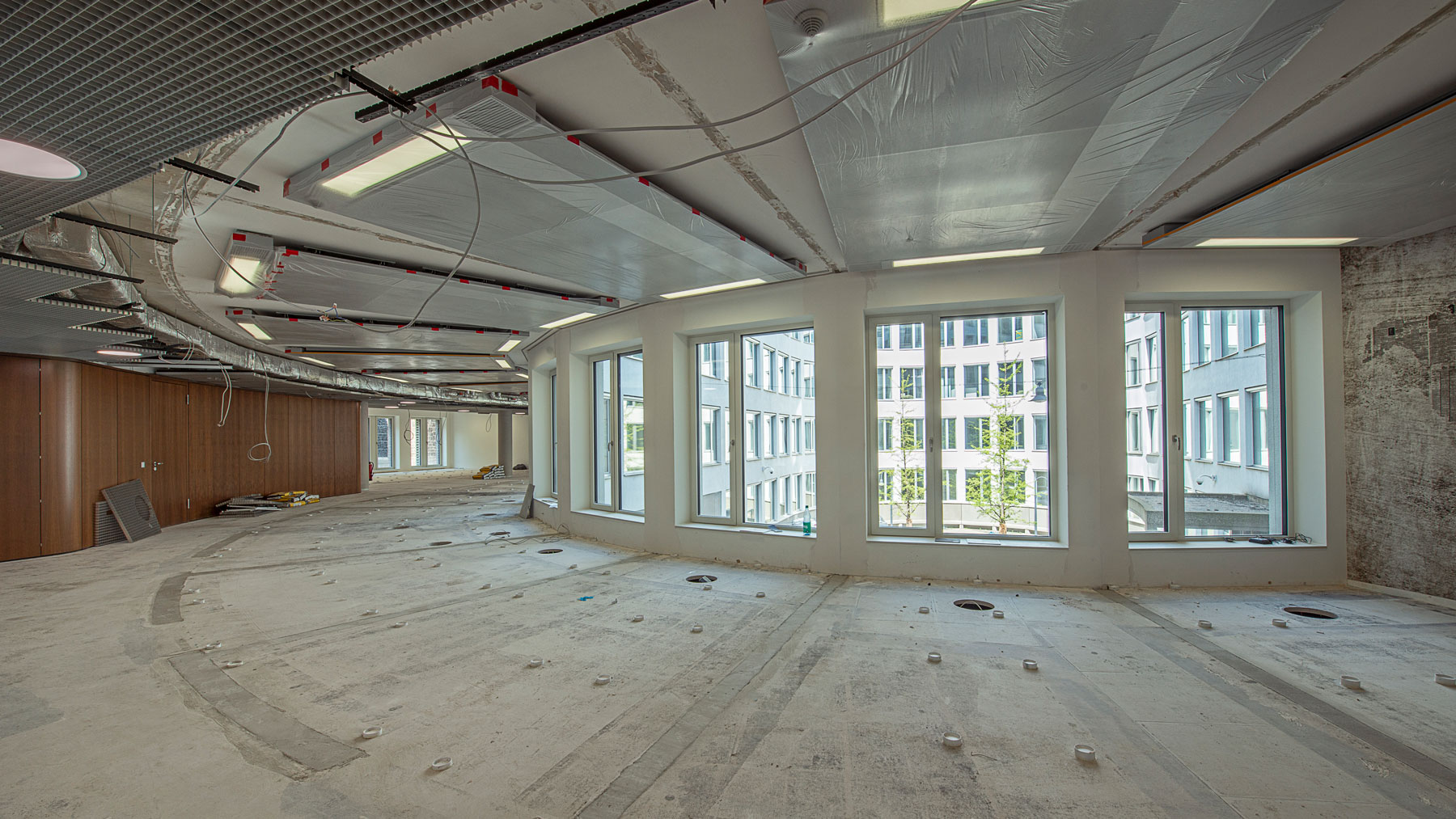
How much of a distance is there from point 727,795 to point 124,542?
387 inches

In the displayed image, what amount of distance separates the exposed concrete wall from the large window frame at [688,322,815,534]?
446 centimetres

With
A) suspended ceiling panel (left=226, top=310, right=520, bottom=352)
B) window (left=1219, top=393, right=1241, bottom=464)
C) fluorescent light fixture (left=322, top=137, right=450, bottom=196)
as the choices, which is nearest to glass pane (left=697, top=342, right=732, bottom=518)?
suspended ceiling panel (left=226, top=310, right=520, bottom=352)

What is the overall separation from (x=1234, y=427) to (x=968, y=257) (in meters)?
2.84

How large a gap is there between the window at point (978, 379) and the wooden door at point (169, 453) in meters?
11.8

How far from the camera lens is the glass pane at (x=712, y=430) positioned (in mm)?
6145

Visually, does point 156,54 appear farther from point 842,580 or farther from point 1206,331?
point 1206,331

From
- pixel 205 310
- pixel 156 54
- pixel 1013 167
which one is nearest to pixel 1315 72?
pixel 1013 167

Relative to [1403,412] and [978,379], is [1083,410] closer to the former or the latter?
[978,379]

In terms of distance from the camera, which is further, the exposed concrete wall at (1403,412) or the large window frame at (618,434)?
the large window frame at (618,434)

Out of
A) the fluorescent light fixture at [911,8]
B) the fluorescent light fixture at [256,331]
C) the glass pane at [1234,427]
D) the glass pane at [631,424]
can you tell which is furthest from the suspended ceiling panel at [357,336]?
the glass pane at [1234,427]

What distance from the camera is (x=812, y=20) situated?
1.77 m

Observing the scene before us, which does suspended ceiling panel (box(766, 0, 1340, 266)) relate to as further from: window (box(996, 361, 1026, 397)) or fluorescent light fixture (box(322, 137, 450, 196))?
window (box(996, 361, 1026, 397))

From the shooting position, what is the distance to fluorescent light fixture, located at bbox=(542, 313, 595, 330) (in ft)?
21.1

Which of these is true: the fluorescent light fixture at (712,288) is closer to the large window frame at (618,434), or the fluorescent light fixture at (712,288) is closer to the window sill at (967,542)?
the large window frame at (618,434)
